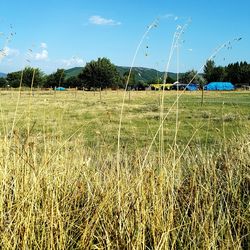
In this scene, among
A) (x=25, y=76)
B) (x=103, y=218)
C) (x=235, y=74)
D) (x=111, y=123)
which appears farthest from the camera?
(x=235, y=74)

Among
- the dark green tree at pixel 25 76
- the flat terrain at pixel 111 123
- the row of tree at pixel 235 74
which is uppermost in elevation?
the row of tree at pixel 235 74

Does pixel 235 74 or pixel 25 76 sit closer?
pixel 25 76

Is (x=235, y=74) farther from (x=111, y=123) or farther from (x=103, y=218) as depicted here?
(x=103, y=218)

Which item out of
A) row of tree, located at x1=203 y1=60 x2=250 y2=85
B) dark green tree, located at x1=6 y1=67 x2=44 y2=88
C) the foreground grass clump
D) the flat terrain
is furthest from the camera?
row of tree, located at x1=203 y1=60 x2=250 y2=85

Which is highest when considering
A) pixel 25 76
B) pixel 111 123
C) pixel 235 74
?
pixel 235 74

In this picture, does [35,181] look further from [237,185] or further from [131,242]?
[237,185]

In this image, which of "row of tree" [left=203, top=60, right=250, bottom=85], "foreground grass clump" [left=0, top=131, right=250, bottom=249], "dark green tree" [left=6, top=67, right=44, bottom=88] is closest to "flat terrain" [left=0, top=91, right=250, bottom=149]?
"dark green tree" [left=6, top=67, right=44, bottom=88]

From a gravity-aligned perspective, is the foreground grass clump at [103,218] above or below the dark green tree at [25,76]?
below

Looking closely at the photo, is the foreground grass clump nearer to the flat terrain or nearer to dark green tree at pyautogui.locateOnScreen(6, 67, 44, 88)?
the flat terrain

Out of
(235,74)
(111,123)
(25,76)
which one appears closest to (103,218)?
(25,76)

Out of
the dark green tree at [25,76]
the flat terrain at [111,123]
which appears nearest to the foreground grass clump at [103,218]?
the flat terrain at [111,123]

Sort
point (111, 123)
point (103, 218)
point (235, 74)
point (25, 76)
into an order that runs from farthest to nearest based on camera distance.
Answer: point (235, 74) → point (111, 123) → point (25, 76) → point (103, 218)

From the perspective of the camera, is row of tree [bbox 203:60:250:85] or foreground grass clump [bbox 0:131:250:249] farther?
row of tree [bbox 203:60:250:85]

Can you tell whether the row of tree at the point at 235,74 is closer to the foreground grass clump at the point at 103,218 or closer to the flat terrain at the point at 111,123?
the flat terrain at the point at 111,123
